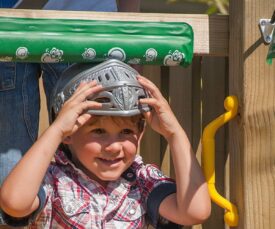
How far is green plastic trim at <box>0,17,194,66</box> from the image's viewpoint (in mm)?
2721

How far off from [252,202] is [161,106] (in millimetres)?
482

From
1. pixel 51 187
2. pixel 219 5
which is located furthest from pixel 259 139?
pixel 219 5

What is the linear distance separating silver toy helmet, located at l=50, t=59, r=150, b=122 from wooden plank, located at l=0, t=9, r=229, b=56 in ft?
0.61

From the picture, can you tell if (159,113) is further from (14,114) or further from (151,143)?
(151,143)

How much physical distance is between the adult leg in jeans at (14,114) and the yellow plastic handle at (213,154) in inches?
26.7

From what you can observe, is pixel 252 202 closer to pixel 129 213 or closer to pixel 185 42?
pixel 129 213

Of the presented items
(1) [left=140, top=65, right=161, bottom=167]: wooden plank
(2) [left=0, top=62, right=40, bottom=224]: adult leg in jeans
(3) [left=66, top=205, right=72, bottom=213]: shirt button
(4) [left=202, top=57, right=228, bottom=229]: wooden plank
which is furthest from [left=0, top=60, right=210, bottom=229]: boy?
(1) [left=140, top=65, right=161, bottom=167]: wooden plank

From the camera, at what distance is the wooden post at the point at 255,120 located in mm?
2895

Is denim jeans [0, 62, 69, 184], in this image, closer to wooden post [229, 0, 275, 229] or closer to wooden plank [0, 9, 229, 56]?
wooden plank [0, 9, 229, 56]

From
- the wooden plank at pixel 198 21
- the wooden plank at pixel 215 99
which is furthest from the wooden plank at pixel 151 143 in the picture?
the wooden plank at pixel 198 21

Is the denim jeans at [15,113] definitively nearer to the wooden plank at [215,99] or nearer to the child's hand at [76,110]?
the child's hand at [76,110]

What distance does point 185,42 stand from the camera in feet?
9.43

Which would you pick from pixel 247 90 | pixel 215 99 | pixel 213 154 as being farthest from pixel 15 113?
pixel 215 99

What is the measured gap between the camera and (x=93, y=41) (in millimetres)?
2777
